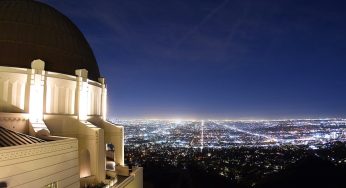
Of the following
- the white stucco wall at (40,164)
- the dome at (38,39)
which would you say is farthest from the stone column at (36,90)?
the white stucco wall at (40,164)

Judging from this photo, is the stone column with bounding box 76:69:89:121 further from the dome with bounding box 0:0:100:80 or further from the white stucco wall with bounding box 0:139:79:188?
the white stucco wall with bounding box 0:139:79:188

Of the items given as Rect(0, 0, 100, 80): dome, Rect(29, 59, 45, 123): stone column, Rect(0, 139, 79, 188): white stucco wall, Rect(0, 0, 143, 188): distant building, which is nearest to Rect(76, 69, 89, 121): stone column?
Rect(0, 0, 143, 188): distant building

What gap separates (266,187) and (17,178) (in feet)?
158

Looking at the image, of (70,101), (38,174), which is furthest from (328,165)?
(38,174)

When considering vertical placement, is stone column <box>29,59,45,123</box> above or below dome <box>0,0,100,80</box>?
below

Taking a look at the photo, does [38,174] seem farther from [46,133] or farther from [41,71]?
[41,71]

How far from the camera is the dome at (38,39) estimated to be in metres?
17.5

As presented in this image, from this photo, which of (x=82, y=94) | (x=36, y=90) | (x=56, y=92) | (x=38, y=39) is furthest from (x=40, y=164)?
(x=38, y=39)

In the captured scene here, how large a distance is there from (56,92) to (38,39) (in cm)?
342

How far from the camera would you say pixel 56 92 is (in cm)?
1816

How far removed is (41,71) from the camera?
1708cm

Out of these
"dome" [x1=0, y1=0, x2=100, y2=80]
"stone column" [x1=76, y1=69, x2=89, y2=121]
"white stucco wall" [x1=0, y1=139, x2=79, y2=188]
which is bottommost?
"white stucco wall" [x1=0, y1=139, x2=79, y2=188]

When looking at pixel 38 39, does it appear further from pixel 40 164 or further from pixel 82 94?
pixel 40 164

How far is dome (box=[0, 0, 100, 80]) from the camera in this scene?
688 inches
